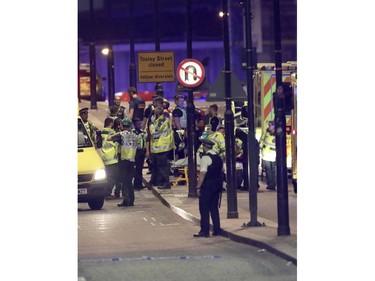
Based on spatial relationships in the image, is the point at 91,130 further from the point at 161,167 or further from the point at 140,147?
the point at 161,167

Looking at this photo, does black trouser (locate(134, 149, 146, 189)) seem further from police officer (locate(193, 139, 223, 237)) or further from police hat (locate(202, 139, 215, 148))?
police hat (locate(202, 139, 215, 148))

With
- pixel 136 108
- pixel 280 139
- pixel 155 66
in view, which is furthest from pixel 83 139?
pixel 155 66

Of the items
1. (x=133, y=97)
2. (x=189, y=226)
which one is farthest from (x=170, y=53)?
(x=189, y=226)

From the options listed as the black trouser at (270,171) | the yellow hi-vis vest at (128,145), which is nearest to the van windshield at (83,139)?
the yellow hi-vis vest at (128,145)

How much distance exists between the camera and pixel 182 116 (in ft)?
91.5

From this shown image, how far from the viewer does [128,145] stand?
22.1m

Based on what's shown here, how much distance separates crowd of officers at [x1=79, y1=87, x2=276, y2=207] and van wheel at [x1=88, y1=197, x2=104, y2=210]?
489 mm

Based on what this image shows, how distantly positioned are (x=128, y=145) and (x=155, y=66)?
828 centimetres

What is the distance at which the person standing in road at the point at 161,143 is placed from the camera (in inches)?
958
